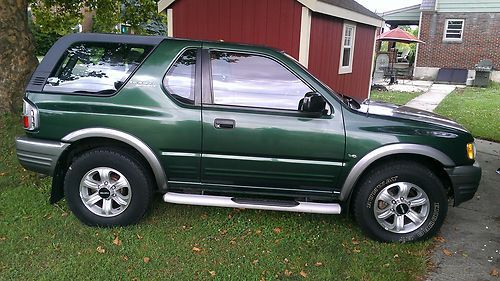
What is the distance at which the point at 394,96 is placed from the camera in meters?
14.8

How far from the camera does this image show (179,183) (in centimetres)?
403

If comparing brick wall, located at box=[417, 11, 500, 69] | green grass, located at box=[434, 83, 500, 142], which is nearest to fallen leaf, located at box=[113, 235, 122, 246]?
green grass, located at box=[434, 83, 500, 142]

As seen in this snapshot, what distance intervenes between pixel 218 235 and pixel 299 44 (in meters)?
4.43

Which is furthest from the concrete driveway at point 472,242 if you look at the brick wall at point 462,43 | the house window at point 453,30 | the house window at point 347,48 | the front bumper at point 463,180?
the house window at point 453,30

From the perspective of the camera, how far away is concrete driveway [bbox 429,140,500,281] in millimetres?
3592

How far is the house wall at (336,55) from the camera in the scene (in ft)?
26.4

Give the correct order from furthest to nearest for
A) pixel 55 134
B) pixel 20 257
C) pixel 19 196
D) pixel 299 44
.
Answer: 1. pixel 299 44
2. pixel 19 196
3. pixel 55 134
4. pixel 20 257

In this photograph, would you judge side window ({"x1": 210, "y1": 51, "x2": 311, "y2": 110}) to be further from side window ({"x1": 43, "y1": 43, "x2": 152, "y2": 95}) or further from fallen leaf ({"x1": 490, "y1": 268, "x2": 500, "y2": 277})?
fallen leaf ({"x1": 490, "y1": 268, "x2": 500, "y2": 277})

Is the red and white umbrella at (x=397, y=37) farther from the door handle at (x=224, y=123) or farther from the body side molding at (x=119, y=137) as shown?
the body side molding at (x=119, y=137)

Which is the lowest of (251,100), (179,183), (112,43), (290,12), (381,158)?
(179,183)

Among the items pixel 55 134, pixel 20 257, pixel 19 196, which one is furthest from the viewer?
pixel 19 196

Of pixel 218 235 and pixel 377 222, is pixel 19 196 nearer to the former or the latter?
pixel 218 235

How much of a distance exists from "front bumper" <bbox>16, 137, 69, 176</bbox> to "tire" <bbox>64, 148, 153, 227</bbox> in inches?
6.6

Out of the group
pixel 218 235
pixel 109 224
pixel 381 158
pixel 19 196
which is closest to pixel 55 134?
pixel 109 224
